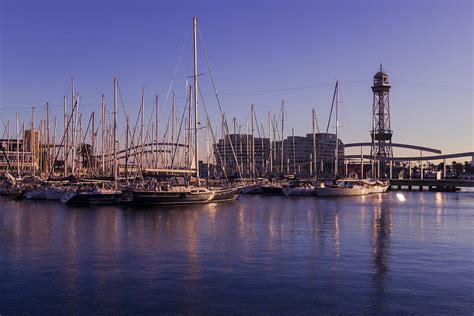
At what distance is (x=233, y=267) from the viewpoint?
27031 mm

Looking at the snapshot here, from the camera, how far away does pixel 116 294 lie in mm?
21844

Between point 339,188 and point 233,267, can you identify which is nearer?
point 233,267

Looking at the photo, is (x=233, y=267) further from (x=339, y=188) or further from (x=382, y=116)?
(x=382, y=116)

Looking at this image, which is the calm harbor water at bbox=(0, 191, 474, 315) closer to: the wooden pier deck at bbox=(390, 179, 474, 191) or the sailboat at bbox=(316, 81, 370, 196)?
the sailboat at bbox=(316, 81, 370, 196)

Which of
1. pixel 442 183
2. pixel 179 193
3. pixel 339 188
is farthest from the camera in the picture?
pixel 442 183

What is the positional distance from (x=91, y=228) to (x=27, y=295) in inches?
844

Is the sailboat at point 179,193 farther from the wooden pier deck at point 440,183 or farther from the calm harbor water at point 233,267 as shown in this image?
the wooden pier deck at point 440,183

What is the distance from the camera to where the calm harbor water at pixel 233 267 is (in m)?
20.7

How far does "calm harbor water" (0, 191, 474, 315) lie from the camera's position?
68.0ft

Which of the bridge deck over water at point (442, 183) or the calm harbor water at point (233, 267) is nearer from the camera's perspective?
the calm harbor water at point (233, 267)

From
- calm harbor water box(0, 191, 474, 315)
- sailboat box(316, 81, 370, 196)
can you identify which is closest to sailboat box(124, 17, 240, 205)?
calm harbor water box(0, 191, 474, 315)

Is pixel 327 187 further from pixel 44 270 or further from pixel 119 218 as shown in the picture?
pixel 44 270

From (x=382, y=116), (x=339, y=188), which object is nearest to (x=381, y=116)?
(x=382, y=116)

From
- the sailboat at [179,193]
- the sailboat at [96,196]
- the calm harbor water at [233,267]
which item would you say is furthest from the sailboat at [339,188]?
the calm harbor water at [233,267]
